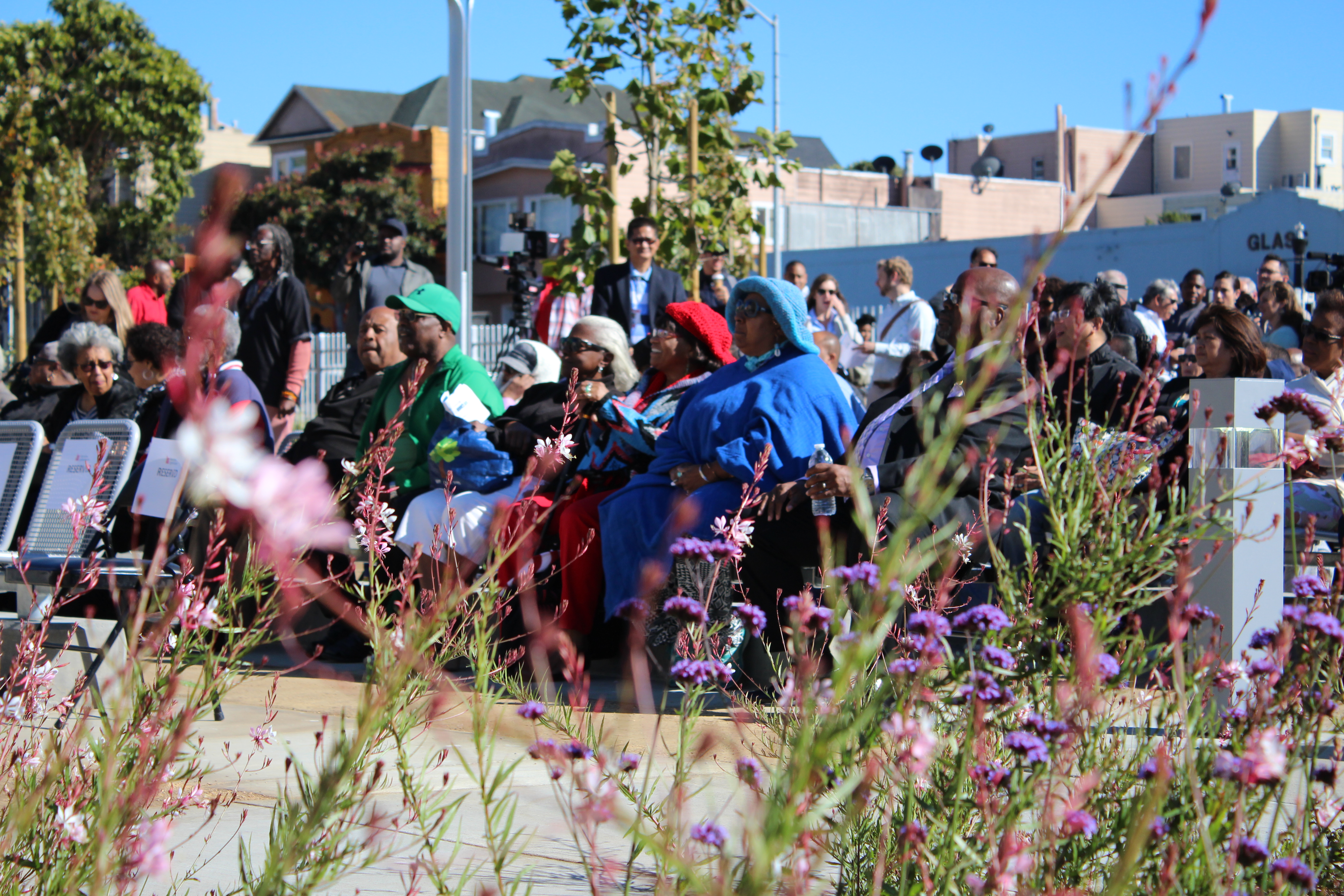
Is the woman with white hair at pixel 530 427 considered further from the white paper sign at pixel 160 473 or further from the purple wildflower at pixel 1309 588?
the purple wildflower at pixel 1309 588

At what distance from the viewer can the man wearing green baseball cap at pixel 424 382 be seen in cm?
589

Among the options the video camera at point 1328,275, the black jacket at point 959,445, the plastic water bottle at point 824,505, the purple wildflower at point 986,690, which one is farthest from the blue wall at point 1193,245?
the purple wildflower at point 986,690

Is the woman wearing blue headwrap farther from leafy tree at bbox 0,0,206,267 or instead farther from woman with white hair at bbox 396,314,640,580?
leafy tree at bbox 0,0,206,267

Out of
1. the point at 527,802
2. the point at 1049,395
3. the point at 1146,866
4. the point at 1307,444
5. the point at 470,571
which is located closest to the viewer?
the point at 1146,866

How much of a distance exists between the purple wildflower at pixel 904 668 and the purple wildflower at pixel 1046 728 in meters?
0.15

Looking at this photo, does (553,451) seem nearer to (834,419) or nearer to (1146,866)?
(1146,866)

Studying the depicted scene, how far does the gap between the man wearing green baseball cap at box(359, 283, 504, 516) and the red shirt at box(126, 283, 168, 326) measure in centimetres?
276

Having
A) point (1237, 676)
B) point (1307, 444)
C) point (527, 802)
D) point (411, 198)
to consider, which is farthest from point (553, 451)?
point (411, 198)

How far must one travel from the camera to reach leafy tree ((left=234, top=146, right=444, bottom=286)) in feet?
139

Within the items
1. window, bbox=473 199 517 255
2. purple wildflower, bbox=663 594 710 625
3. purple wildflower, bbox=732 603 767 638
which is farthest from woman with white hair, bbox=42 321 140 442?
window, bbox=473 199 517 255

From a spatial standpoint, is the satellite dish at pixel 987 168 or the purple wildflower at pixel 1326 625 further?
the satellite dish at pixel 987 168

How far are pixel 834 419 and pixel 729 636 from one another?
38.9 inches

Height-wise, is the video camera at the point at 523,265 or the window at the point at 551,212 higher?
the window at the point at 551,212

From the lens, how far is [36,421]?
6012 mm
